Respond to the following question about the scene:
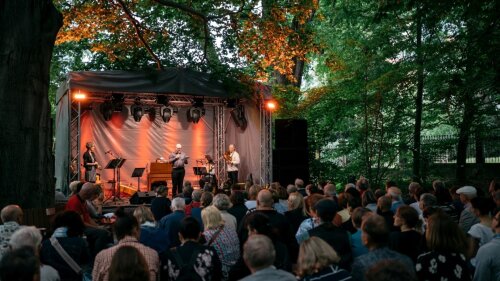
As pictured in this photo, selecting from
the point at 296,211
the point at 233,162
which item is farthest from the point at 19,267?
the point at 233,162

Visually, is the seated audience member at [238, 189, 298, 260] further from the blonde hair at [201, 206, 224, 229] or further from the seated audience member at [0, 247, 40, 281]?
the seated audience member at [0, 247, 40, 281]

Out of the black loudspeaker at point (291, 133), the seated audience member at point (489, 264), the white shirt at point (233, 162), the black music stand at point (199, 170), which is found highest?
the black loudspeaker at point (291, 133)

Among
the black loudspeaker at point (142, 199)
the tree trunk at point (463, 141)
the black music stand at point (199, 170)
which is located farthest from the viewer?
the black music stand at point (199, 170)

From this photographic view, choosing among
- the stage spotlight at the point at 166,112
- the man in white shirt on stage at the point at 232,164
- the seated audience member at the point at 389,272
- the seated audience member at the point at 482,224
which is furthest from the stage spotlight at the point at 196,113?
the seated audience member at the point at 389,272

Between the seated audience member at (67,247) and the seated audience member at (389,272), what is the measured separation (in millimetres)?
2845

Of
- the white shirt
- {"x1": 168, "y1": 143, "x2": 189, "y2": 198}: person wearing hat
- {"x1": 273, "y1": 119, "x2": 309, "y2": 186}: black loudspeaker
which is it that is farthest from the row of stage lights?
{"x1": 168, "y1": 143, "x2": 189, "y2": 198}: person wearing hat

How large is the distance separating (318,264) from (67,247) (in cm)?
234

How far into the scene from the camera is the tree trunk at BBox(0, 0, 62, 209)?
8.02 meters

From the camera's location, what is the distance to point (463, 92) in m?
12.6

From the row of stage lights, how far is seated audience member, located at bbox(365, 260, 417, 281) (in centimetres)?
1378

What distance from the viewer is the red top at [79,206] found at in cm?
704

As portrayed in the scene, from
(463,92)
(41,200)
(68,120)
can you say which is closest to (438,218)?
(41,200)

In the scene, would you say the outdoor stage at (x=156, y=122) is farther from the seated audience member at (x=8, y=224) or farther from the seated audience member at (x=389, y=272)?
the seated audience member at (x=389, y=272)

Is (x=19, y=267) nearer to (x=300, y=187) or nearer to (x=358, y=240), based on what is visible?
(x=358, y=240)
